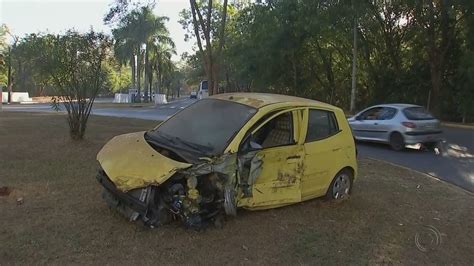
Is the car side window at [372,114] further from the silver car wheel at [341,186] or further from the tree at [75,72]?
the tree at [75,72]

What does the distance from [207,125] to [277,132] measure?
37.2 inches

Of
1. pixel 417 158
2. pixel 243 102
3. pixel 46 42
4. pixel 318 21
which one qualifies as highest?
pixel 318 21

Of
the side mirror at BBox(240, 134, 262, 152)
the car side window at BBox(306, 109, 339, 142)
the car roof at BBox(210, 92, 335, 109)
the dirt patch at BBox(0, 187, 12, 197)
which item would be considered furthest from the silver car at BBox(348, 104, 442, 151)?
the dirt patch at BBox(0, 187, 12, 197)

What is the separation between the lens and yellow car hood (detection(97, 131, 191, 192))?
197 inches

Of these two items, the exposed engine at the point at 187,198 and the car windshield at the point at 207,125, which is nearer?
the exposed engine at the point at 187,198

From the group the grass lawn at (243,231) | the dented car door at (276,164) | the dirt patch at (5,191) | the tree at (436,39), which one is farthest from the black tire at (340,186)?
the tree at (436,39)

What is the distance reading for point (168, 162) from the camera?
17.1 feet

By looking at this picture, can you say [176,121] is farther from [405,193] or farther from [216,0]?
[216,0]

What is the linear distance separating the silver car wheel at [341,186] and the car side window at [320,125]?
707 millimetres

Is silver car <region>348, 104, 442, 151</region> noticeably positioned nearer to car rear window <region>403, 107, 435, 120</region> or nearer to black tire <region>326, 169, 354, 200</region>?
car rear window <region>403, 107, 435, 120</region>

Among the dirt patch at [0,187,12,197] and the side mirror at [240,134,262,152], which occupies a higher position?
the side mirror at [240,134,262,152]

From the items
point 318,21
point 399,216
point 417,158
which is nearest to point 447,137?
point 417,158

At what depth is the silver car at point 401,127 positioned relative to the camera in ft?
46.1

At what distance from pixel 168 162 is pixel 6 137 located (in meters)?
9.34
